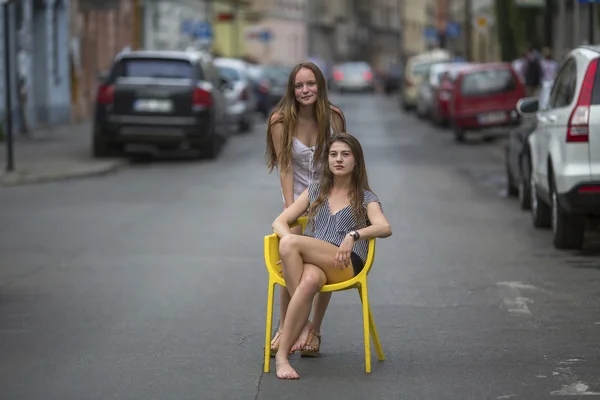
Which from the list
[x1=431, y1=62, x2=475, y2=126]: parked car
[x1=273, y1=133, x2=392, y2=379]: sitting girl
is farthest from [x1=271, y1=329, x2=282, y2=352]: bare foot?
[x1=431, y1=62, x2=475, y2=126]: parked car

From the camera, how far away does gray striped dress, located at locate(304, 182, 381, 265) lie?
7.87 meters

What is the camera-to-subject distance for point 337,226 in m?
7.90

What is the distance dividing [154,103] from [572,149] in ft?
44.3

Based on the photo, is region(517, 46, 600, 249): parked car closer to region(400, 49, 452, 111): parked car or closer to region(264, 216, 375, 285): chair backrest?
region(264, 216, 375, 285): chair backrest

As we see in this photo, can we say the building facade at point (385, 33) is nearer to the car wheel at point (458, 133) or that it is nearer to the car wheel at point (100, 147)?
the car wheel at point (458, 133)

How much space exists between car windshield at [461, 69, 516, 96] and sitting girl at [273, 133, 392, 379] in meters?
24.8

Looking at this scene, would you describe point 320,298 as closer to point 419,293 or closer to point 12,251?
point 419,293

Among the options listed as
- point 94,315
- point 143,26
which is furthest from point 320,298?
point 143,26

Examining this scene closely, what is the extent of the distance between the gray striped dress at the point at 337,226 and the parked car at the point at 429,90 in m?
32.2

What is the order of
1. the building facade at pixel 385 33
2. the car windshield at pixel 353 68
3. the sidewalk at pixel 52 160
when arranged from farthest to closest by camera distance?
the building facade at pixel 385 33, the car windshield at pixel 353 68, the sidewalk at pixel 52 160

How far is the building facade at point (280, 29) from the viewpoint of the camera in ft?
299

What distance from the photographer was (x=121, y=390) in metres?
7.33

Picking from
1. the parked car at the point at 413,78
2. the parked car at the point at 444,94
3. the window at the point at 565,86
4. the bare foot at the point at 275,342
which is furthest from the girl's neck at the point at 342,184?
the parked car at the point at 413,78

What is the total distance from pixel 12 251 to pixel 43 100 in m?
24.5
